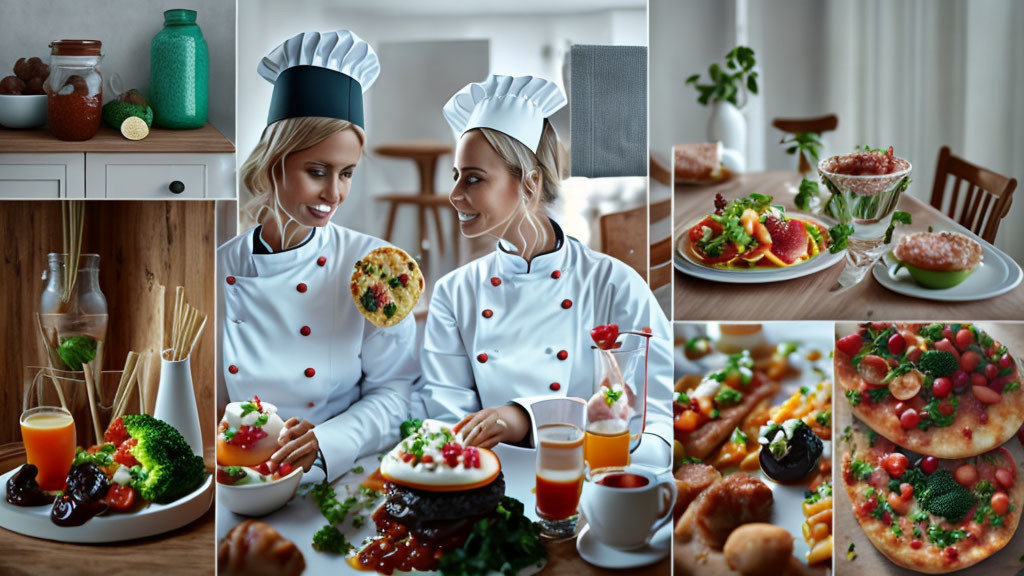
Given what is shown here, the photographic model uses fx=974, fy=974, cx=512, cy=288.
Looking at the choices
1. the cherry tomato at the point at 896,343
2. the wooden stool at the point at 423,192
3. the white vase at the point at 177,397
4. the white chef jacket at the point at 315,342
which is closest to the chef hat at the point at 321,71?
the wooden stool at the point at 423,192

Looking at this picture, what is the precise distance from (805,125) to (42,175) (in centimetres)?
166

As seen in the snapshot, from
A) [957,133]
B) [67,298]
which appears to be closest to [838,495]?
[957,133]

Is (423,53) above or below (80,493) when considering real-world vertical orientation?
above

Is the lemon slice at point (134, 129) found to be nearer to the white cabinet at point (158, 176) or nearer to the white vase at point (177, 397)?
the white cabinet at point (158, 176)

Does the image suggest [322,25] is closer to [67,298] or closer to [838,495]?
[67,298]

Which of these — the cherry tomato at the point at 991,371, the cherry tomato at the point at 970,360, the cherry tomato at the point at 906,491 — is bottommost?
the cherry tomato at the point at 906,491

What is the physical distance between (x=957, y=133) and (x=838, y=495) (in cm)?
85

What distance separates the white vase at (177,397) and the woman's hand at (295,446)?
25 cm

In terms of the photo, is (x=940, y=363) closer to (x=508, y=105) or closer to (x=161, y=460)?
(x=508, y=105)

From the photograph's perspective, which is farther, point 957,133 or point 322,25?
point 957,133

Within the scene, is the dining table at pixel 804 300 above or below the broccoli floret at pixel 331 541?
above

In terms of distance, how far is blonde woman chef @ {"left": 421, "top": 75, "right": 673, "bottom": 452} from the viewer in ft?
6.81

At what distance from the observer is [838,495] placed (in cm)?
219

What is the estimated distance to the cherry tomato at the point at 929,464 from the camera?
218 cm
